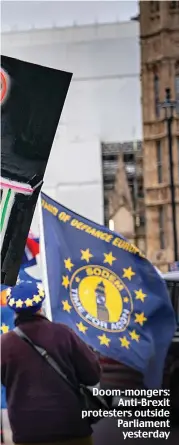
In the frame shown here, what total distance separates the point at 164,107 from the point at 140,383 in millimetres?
1191

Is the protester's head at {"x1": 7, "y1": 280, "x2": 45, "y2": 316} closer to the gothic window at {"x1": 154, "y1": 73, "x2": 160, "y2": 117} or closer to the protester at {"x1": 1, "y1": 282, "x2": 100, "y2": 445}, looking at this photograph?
the protester at {"x1": 1, "y1": 282, "x2": 100, "y2": 445}

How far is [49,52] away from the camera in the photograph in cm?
249

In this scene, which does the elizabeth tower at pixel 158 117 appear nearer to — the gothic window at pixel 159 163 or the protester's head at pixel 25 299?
the gothic window at pixel 159 163

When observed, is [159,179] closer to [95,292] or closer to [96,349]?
[95,292]

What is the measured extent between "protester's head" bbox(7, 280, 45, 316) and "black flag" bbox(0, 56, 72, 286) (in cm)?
11

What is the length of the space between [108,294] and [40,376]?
16.4 inches

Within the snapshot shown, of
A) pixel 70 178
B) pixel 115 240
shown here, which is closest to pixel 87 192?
pixel 70 178

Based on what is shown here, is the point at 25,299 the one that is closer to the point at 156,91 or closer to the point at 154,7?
the point at 156,91

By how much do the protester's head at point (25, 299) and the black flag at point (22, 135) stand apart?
112 millimetres

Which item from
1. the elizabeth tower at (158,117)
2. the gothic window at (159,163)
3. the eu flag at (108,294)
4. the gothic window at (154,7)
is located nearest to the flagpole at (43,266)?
the eu flag at (108,294)

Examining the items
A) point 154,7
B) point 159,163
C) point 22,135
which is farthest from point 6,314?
point 154,7

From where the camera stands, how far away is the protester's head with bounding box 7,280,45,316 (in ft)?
6.87

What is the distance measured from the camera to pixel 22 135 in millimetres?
2016

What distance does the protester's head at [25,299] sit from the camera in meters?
2.09
